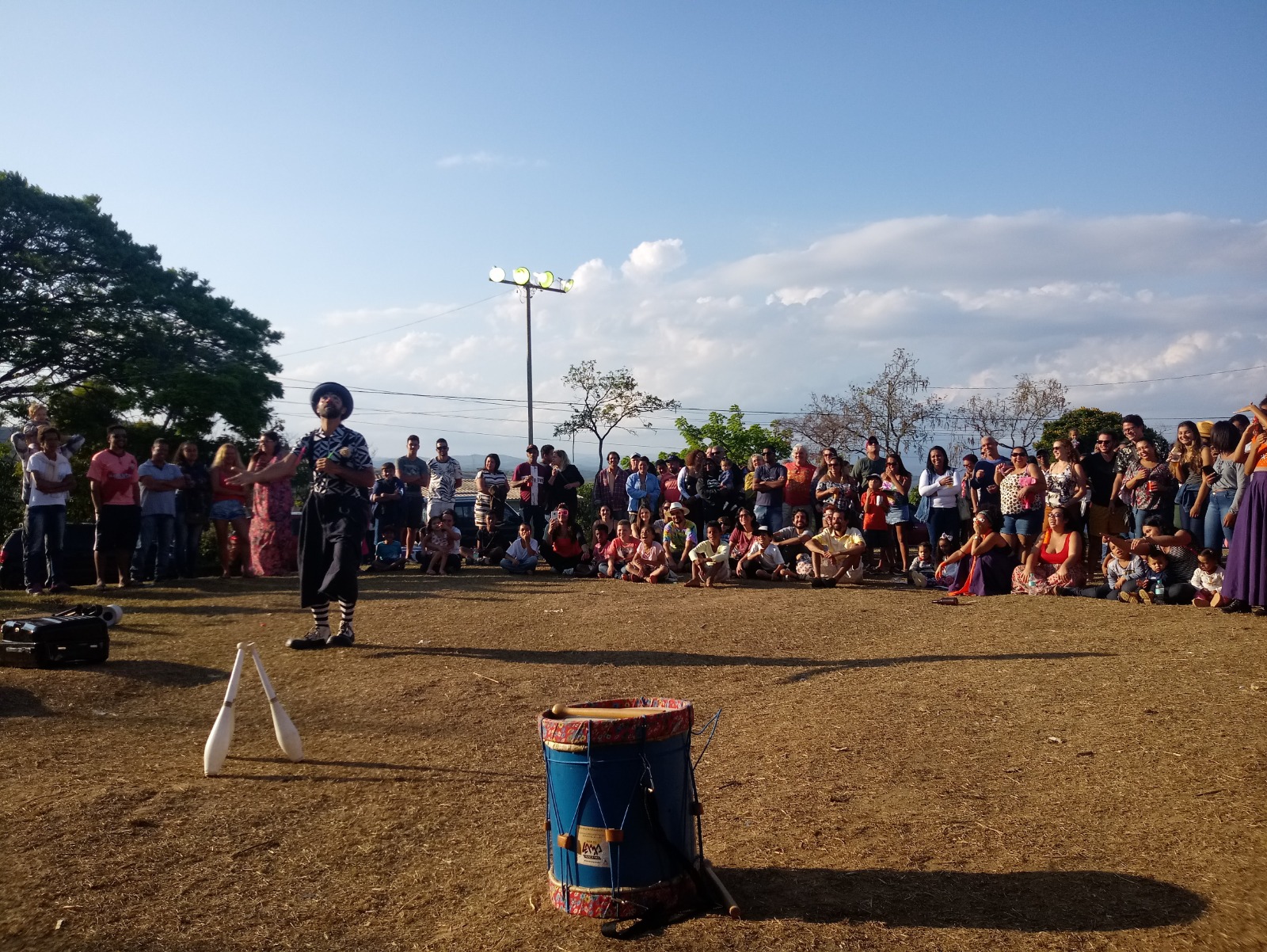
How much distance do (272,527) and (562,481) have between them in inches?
171

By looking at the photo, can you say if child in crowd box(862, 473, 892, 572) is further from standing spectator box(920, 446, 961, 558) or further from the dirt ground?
the dirt ground

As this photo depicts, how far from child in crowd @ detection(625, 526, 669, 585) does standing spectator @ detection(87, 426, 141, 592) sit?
20.0ft

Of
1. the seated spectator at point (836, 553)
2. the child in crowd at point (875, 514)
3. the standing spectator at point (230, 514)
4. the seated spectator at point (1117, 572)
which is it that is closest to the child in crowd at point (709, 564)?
the seated spectator at point (836, 553)

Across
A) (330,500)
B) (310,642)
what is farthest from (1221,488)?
(310,642)

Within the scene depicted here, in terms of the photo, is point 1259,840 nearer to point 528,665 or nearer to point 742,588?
point 528,665

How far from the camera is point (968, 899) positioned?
4.05 meters

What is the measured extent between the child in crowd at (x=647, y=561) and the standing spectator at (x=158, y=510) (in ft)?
19.0

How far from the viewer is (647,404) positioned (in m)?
39.4

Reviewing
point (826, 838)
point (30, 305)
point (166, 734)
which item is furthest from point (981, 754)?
point (30, 305)

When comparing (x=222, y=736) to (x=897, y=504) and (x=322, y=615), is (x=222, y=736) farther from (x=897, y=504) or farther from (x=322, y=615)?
(x=897, y=504)

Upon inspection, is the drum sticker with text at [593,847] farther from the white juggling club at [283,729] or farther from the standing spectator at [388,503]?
the standing spectator at [388,503]

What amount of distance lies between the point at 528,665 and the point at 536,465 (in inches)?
315

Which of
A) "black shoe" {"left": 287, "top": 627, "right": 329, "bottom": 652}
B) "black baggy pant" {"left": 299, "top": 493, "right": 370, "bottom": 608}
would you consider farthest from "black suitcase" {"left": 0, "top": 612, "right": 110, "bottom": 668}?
"black baggy pant" {"left": 299, "top": 493, "right": 370, "bottom": 608}

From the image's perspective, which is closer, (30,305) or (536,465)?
(536,465)
